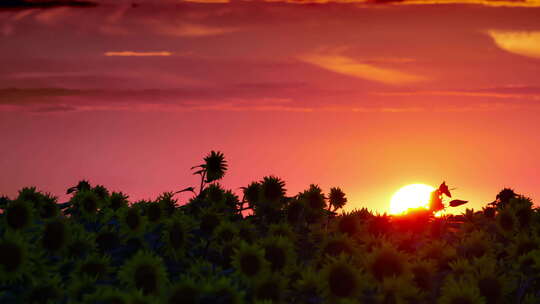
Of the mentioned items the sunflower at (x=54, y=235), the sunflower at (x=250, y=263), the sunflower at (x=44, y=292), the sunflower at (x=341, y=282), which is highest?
the sunflower at (x=54, y=235)

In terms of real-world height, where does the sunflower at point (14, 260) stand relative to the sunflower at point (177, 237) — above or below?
below

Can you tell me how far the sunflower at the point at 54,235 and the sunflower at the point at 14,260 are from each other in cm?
62

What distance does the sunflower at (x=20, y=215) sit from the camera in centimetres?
755

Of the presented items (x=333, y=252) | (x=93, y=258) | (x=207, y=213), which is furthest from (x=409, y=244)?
(x=93, y=258)

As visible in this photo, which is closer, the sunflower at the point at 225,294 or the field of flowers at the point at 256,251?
the sunflower at the point at 225,294

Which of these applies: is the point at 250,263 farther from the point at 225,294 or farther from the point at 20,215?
the point at 20,215

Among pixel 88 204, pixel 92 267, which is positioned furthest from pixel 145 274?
pixel 88 204

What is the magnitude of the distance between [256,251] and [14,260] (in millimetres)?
1928

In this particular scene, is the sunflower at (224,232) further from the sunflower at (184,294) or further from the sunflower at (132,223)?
the sunflower at (184,294)

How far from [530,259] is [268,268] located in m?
2.19

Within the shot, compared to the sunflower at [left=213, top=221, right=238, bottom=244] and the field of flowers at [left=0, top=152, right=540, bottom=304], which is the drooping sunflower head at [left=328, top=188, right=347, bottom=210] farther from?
the sunflower at [left=213, top=221, right=238, bottom=244]

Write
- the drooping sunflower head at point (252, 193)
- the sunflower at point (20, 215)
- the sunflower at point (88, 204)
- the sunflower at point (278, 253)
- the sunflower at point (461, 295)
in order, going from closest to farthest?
1. the sunflower at point (461, 295)
2. the sunflower at point (278, 253)
3. the sunflower at point (20, 215)
4. the drooping sunflower head at point (252, 193)
5. the sunflower at point (88, 204)

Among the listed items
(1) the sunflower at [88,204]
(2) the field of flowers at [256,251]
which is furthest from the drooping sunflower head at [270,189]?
(1) the sunflower at [88,204]

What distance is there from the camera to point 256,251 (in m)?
5.86
